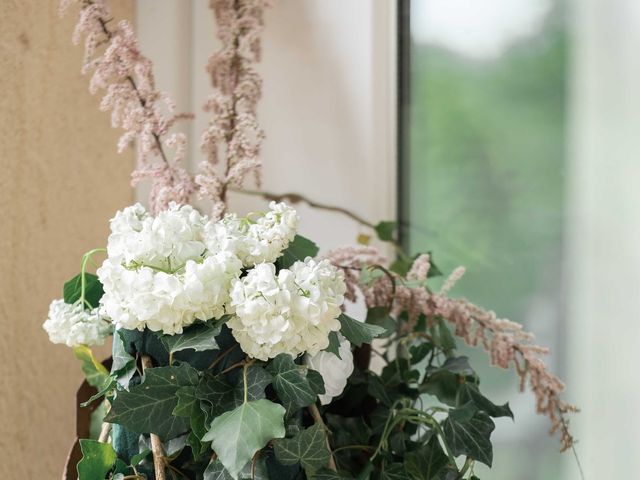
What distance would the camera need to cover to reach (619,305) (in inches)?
41.5

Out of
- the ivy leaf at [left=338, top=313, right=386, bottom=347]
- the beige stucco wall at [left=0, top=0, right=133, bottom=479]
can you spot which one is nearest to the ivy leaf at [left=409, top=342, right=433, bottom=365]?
the ivy leaf at [left=338, top=313, right=386, bottom=347]

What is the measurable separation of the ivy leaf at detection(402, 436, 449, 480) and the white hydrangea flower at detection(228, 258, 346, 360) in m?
0.20

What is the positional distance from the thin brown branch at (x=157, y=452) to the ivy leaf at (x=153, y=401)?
19 mm

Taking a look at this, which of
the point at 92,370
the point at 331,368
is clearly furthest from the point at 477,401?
the point at 92,370

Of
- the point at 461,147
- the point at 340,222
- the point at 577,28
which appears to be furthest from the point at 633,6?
the point at 340,222

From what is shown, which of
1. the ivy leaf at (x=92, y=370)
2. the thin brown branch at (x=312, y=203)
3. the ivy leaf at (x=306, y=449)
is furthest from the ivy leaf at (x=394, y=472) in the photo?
Result: the thin brown branch at (x=312, y=203)

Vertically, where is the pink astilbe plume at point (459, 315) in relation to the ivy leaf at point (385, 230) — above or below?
below

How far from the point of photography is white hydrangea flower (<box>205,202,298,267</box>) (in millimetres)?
746

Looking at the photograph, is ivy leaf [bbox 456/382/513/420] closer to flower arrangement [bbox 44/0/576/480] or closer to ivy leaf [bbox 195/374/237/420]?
flower arrangement [bbox 44/0/576/480]

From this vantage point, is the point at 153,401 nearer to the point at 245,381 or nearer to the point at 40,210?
the point at 245,381

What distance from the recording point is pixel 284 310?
69 cm

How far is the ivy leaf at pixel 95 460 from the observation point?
762mm

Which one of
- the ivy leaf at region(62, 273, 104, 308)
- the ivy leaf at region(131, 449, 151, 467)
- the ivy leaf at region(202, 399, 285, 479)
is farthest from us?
the ivy leaf at region(62, 273, 104, 308)

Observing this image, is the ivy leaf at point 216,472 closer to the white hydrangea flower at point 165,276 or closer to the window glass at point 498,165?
the white hydrangea flower at point 165,276
